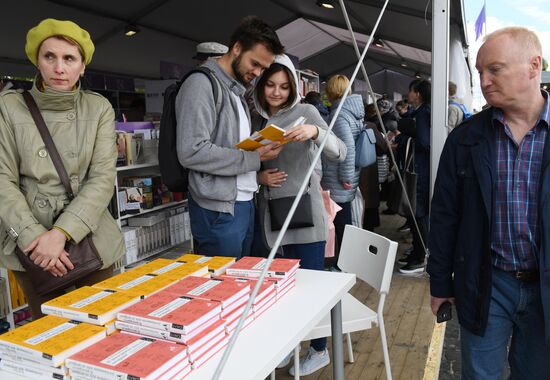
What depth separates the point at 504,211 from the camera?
4.33 ft

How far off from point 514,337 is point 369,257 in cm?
62

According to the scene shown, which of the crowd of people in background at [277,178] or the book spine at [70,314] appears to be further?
the crowd of people in background at [277,178]

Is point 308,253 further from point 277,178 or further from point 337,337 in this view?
point 337,337

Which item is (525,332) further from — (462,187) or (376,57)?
(376,57)

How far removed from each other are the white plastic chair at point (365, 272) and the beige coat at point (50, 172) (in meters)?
0.87

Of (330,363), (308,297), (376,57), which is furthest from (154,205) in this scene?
(376,57)

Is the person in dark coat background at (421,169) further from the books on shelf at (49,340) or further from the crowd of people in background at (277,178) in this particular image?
the books on shelf at (49,340)

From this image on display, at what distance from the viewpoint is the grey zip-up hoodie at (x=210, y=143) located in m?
1.59

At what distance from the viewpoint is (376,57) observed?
36.6 feet

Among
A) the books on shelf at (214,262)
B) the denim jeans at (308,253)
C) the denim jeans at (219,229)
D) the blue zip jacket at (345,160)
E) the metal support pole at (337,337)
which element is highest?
the blue zip jacket at (345,160)

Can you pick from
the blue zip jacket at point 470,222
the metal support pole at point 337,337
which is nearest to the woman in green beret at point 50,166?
the metal support pole at point 337,337

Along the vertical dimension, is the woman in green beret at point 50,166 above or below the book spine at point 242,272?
above

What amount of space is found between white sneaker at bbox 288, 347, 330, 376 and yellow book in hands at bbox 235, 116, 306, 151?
112 cm

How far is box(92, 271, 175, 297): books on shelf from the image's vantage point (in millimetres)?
1193
